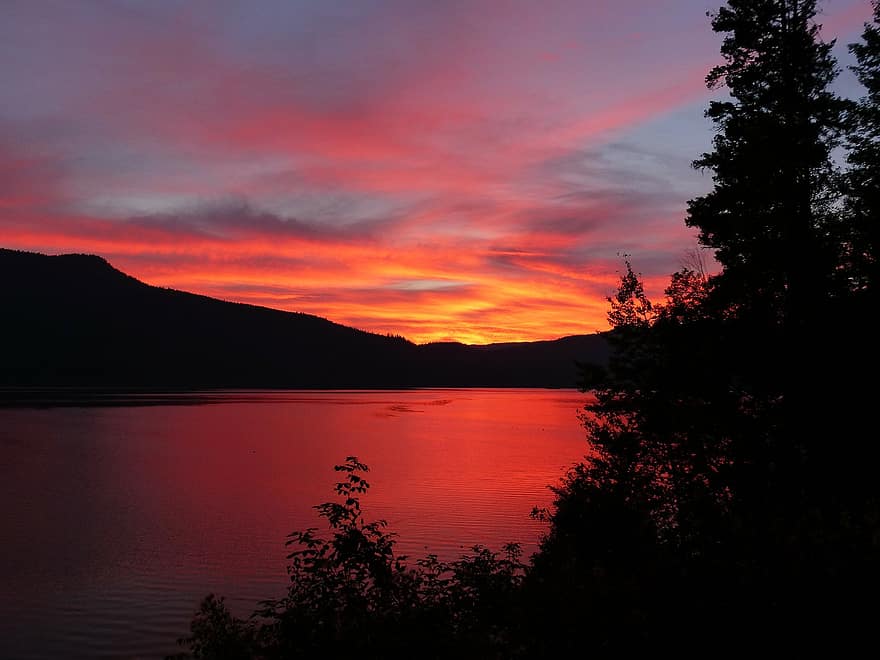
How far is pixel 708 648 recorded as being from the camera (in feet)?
29.6

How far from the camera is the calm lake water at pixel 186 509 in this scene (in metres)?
26.1

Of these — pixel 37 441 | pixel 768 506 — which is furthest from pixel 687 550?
pixel 37 441

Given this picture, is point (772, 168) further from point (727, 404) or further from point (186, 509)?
point (186, 509)

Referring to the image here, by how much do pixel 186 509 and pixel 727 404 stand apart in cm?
3765

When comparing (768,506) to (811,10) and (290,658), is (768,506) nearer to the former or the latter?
(290,658)

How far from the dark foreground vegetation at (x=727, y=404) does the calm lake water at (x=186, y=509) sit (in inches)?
175

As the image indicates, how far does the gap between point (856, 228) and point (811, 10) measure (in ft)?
29.3

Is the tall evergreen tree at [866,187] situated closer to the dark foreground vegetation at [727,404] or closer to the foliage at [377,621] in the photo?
the dark foreground vegetation at [727,404]

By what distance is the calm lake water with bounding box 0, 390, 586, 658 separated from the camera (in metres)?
26.1

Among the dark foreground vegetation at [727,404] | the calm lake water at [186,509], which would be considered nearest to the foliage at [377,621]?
the dark foreground vegetation at [727,404]

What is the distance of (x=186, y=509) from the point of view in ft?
158

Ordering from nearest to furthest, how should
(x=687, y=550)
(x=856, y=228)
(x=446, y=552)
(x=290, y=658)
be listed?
(x=290, y=658)
(x=687, y=550)
(x=856, y=228)
(x=446, y=552)

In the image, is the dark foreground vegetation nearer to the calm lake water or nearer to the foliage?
the foliage

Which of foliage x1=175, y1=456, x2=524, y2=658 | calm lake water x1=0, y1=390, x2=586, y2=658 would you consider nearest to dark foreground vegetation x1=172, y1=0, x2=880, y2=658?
foliage x1=175, y1=456, x2=524, y2=658
